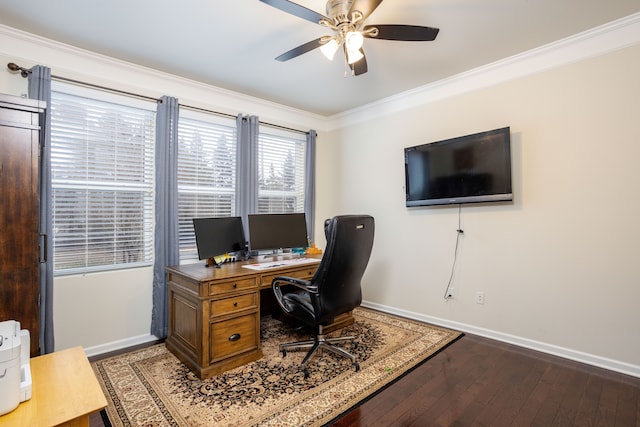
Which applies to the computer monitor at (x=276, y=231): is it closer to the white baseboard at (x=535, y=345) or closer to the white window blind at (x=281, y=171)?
the white window blind at (x=281, y=171)

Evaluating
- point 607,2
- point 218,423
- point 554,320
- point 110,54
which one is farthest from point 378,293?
point 110,54

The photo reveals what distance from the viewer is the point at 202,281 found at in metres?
2.23

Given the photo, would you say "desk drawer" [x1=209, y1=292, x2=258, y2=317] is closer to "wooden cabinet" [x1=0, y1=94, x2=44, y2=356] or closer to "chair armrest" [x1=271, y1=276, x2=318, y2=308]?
"chair armrest" [x1=271, y1=276, x2=318, y2=308]

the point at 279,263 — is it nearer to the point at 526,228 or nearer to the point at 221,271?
the point at 221,271

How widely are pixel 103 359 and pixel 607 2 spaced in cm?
438

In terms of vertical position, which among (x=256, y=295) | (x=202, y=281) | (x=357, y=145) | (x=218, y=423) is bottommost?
(x=218, y=423)

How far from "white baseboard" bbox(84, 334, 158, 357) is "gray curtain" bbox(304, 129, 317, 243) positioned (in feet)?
6.84

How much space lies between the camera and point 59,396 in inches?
45.0

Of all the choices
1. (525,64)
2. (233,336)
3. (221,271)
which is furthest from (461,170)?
(233,336)

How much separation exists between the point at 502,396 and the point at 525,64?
2.61 meters

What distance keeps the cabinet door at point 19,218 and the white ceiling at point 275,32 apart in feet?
2.99

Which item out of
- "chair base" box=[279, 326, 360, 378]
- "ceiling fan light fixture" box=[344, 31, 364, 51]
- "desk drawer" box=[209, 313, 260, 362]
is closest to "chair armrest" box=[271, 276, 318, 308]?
"desk drawer" box=[209, 313, 260, 362]

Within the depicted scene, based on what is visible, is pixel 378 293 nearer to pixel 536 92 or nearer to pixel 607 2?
pixel 536 92

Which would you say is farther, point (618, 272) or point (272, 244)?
point (272, 244)
